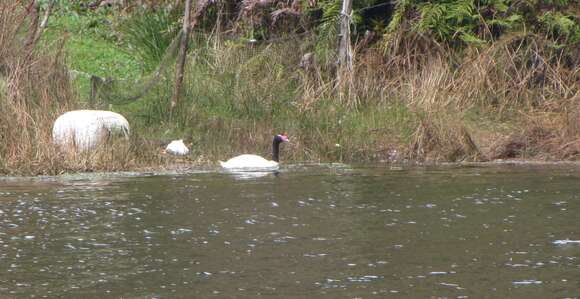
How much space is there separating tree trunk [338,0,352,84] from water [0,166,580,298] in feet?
16.6

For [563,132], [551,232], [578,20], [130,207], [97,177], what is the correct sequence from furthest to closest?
[578,20] < [563,132] < [97,177] < [130,207] < [551,232]

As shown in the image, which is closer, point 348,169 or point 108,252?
point 108,252

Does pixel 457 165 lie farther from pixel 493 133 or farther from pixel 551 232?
pixel 551 232

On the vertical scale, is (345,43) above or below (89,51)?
below

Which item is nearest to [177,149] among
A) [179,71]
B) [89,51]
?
[179,71]

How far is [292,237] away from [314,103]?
368 inches

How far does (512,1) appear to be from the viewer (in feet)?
68.2

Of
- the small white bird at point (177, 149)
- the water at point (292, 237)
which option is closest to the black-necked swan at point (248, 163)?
the small white bird at point (177, 149)

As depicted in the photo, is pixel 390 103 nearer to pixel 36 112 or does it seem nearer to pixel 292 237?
pixel 36 112

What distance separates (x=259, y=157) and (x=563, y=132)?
479 centimetres

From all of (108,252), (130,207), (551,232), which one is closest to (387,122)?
(130,207)

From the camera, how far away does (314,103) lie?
19172 mm

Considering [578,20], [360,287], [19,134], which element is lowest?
[360,287]

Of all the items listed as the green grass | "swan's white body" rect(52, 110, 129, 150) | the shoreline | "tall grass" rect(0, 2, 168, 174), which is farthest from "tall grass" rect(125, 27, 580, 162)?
the green grass
